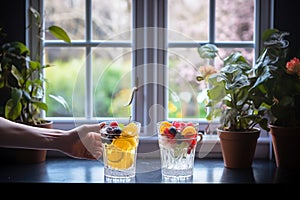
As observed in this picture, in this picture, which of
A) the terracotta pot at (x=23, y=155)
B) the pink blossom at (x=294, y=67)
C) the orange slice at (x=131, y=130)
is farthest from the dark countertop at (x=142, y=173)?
the pink blossom at (x=294, y=67)

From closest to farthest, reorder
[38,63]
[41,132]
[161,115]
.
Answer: [41,132]
[38,63]
[161,115]

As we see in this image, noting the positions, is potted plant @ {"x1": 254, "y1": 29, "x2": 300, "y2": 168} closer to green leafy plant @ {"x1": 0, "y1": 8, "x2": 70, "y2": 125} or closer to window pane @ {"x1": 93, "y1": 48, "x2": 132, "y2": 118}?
window pane @ {"x1": 93, "y1": 48, "x2": 132, "y2": 118}

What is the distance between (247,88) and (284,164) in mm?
335

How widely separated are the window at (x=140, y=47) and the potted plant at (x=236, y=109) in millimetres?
195

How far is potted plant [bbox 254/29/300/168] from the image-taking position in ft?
6.23

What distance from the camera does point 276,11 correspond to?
2113 mm

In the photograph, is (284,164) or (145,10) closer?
(284,164)

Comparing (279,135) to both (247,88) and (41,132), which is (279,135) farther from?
(41,132)

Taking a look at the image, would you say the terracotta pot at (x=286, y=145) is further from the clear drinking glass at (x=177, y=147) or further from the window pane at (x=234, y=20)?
the window pane at (x=234, y=20)

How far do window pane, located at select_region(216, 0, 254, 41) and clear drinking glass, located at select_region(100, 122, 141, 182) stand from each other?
25.5 inches

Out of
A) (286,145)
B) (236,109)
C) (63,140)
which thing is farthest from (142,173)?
(286,145)

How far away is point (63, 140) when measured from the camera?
1.95 meters
